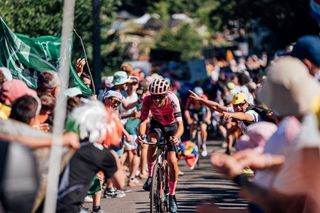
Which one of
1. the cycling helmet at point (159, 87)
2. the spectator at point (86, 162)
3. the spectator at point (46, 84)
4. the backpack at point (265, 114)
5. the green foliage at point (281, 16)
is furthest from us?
the green foliage at point (281, 16)

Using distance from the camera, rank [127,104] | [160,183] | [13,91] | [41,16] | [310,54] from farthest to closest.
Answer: [41,16]
[127,104]
[160,183]
[13,91]
[310,54]

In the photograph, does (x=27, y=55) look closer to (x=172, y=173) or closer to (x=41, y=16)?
(x=172, y=173)

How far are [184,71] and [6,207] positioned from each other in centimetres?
3982

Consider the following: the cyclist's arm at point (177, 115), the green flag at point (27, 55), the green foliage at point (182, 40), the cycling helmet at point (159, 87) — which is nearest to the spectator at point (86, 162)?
the cycling helmet at point (159, 87)

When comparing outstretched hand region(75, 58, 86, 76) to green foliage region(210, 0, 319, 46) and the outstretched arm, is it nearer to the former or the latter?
the outstretched arm

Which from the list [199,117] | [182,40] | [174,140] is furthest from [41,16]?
[182,40]

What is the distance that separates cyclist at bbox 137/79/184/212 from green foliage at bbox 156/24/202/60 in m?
65.0

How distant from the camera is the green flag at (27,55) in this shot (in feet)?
44.3

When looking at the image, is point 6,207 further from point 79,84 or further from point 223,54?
point 223,54

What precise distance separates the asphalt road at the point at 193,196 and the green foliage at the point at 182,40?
195 feet

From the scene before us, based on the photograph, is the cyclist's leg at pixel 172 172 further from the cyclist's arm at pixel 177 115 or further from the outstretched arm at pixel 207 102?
the outstretched arm at pixel 207 102

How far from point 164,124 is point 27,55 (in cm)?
195

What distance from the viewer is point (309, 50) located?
26.9 ft

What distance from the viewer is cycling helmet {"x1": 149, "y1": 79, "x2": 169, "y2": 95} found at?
1334 centimetres
